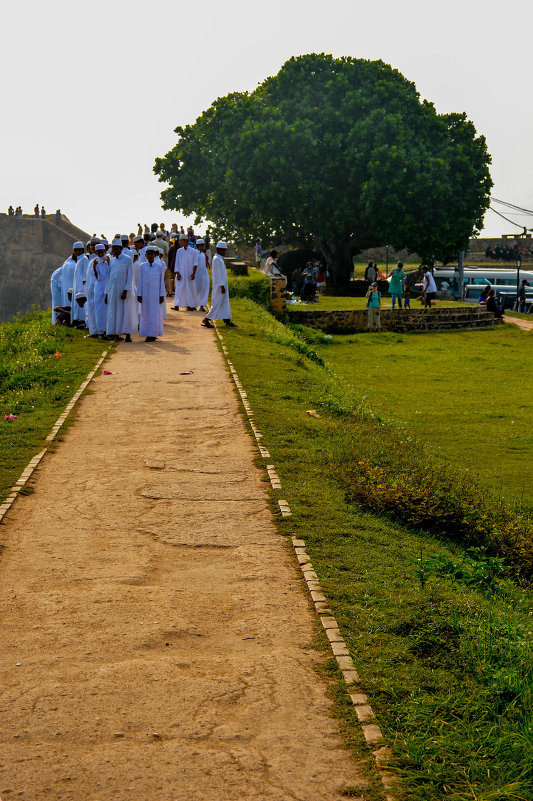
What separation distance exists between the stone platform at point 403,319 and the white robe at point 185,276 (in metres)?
5.19

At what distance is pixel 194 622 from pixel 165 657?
49 cm

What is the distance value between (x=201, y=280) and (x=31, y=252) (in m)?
32.2

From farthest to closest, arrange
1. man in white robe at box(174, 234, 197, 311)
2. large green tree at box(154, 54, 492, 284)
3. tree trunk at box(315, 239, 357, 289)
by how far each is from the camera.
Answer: tree trunk at box(315, 239, 357, 289) → large green tree at box(154, 54, 492, 284) → man in white robe at box(174, 234, 197, 311)

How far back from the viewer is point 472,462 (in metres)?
12.3

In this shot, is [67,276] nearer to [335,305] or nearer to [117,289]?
[117,289]

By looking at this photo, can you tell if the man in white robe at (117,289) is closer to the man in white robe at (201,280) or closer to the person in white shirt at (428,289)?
the man in white robe at (201,280)

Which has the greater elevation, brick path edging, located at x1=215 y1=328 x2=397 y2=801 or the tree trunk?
the tree trunk

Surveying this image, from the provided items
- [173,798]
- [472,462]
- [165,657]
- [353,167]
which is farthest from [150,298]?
[353,167]

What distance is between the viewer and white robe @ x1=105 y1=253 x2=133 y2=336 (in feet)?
54.4

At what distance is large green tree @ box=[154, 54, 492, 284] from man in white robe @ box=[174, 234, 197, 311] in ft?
50.4

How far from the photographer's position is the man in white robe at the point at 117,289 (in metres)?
16.5

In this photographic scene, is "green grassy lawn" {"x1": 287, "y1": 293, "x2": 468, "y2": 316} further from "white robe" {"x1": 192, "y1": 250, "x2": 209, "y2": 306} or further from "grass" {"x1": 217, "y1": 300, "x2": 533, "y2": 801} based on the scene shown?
"grass" {"x1": 217, "y1": 300, "x2": 533, "y2": 801}

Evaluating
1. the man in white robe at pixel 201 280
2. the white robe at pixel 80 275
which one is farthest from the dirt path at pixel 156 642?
the man in white robe at pixel 201 280

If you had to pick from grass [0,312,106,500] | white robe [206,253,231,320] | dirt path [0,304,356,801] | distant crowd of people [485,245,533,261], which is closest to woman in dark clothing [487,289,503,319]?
white robe [206,253,231,320]
